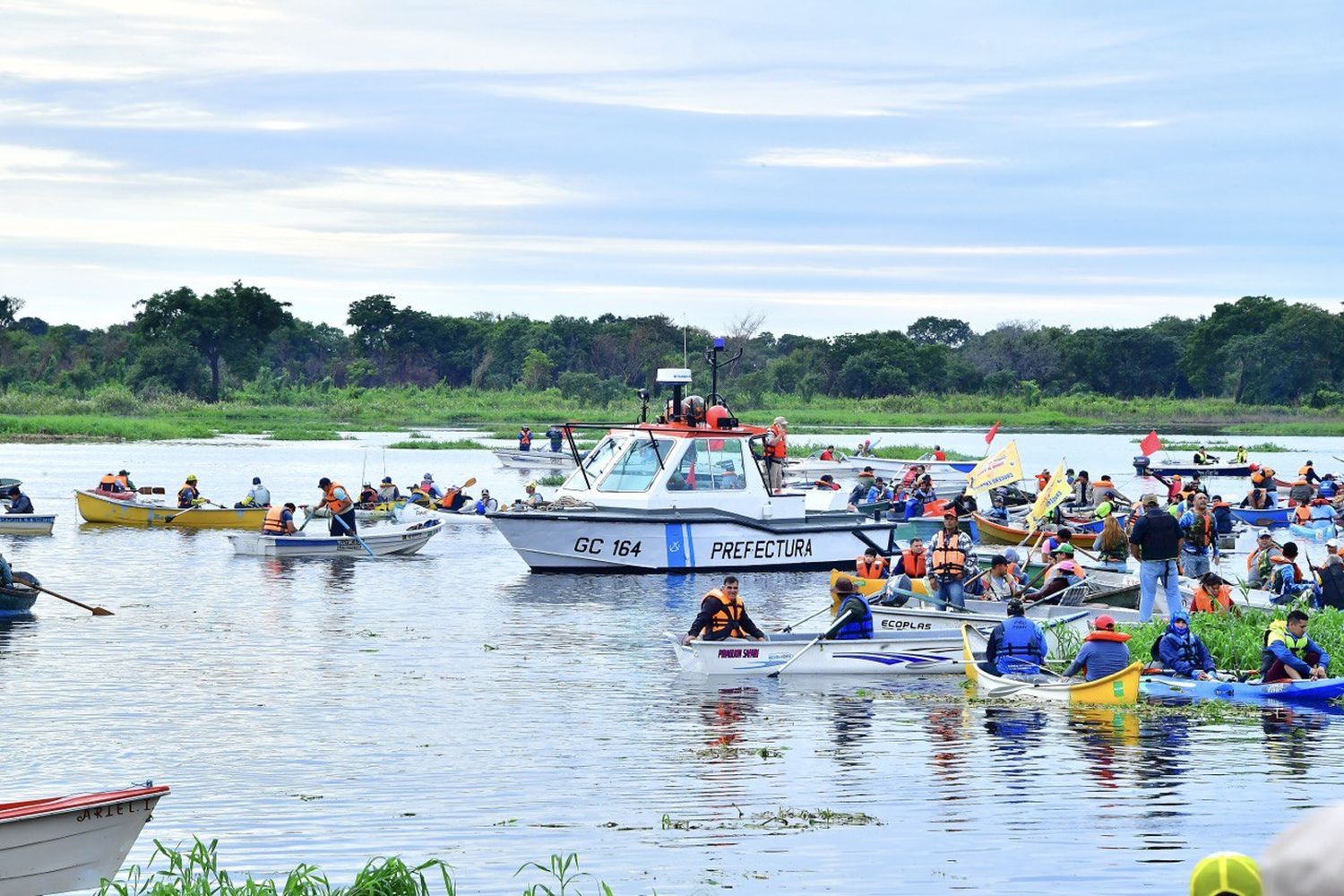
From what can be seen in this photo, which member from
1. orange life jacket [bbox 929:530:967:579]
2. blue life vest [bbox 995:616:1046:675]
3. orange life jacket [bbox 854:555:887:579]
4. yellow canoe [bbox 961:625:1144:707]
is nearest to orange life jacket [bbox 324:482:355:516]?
orange life jacket [bbox 854:555:887:579]

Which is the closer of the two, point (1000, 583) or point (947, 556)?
point (947, 556)

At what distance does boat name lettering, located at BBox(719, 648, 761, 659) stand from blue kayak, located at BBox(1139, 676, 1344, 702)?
468cm

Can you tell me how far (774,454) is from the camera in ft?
98.7

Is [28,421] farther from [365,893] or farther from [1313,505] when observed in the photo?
[365,893]

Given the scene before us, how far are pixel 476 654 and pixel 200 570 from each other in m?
11.8

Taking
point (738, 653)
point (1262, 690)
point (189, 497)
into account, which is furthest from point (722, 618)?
point (189, 497)

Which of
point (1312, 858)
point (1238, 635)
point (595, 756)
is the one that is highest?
point (1312, 858)

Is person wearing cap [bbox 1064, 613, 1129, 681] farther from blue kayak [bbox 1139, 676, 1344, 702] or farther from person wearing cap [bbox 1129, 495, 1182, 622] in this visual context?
person wearing cap [bbox 1129, 495, 1182, 622]

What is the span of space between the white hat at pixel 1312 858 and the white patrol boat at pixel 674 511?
1058 inches

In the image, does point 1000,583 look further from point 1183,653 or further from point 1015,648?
point 1183,653

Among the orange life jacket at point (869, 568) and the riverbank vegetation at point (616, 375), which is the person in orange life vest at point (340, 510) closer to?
the orange life jacket at point (869, 568)

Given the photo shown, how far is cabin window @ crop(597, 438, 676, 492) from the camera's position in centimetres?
2942

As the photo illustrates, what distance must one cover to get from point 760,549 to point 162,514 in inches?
654

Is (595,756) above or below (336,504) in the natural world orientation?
below
